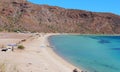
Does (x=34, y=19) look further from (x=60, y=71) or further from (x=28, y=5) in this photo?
(x=60, y=71)

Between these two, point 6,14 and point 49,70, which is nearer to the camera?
point 49,70

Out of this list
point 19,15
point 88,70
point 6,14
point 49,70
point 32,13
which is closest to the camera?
point 49,70

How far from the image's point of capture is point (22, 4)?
19375 centimetres

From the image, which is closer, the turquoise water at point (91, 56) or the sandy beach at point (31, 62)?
the sandy beach at point (31, 62)

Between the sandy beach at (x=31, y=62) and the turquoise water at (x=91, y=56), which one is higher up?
the sandy beach at (x=31, y=62)

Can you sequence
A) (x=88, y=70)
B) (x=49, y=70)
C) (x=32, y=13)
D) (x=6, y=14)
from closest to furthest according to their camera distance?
(x=49, y=70) < (x=88, y=70) < (x=6, y=14) < (x=32, y=13)

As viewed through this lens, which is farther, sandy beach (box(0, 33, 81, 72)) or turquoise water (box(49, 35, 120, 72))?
turquoise water (box(49, 35, 120, 72))

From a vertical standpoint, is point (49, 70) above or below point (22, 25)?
above

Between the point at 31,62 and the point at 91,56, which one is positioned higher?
the point at 31,62

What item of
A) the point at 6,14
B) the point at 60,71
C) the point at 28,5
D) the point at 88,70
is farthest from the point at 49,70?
the point at 28,5

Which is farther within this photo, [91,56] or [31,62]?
[91,56]

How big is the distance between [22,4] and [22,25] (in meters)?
24.8

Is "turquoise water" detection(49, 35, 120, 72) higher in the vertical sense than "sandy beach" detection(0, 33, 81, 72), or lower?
lower

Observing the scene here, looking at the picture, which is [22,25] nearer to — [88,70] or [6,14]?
[6,14]
